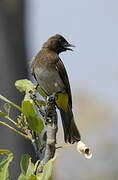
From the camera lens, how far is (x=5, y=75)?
6270 mm

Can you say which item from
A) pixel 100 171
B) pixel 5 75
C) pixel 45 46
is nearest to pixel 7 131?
pixel 5 75

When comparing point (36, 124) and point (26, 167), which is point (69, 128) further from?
point (26, 167)

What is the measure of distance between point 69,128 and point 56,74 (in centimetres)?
57

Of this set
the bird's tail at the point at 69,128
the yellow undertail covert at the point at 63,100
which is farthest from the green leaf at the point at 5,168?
the yellow undertail covert at the point at 63,100

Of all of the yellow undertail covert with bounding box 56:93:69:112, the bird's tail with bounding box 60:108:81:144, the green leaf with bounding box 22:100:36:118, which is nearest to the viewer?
the green leaf with bounding box 22:100:36:118

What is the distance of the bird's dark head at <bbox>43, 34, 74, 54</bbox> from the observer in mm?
3526

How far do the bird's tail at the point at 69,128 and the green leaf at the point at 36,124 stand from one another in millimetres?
1100

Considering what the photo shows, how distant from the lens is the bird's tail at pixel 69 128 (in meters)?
2.69

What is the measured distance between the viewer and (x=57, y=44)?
141 inches

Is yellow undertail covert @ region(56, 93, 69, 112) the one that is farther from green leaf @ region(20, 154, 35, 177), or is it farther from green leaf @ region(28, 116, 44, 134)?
green leaf @ region(20, 154, 35, 177)

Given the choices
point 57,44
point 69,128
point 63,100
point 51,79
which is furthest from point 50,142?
point 57,44

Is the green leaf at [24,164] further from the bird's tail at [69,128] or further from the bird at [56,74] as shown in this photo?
the bird at [56,74]

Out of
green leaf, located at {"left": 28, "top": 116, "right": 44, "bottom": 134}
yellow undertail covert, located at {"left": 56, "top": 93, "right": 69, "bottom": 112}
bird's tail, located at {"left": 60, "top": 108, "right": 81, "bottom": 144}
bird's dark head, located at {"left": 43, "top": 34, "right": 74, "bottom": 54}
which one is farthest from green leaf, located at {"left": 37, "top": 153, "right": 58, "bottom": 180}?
bird's dark head, located at {"left": 43, "top": 34, "right": 74, "bottom": 54}

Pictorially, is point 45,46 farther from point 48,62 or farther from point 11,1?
point 11,1
